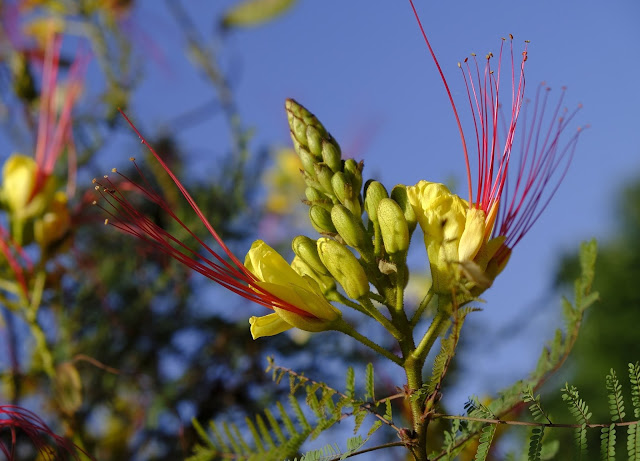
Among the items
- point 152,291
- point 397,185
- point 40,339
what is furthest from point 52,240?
point 397,185

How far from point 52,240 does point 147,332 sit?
52cm

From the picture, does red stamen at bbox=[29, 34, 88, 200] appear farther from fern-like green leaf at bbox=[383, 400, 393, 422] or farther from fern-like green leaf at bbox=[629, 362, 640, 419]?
fern-like green leaf at bbox=[629, 362, 640, 419]

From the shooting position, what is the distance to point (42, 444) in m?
1.11

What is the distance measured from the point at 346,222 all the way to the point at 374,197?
0.19 feet

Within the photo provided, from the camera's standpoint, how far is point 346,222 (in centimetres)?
83

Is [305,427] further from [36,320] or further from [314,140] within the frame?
[36,320]

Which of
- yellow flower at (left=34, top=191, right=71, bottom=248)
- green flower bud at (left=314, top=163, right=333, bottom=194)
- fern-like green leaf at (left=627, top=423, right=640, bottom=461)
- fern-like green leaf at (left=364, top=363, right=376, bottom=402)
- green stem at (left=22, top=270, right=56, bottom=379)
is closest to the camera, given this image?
fern-like green leaf at (left=627, top=423, right=640, bottom=461)

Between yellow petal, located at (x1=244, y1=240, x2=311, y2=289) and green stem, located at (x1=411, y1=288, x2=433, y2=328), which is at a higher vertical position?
yellow petal, located at (x1=244, y1=240, x2=311, y2=289)

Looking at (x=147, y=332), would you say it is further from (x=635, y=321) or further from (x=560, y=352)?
(x=635, y=321)

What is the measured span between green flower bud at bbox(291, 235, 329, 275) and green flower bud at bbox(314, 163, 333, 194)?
0.07 m

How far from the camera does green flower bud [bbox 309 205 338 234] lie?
2.87 ft

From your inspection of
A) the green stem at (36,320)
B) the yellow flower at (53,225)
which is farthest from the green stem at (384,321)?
the yellow flower at (53,225)

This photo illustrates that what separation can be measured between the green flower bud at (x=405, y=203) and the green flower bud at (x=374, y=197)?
2cm

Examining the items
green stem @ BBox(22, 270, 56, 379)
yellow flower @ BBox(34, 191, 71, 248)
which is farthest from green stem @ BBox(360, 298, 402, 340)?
yellow flower @ BBox(34, 191, 71, 248)
